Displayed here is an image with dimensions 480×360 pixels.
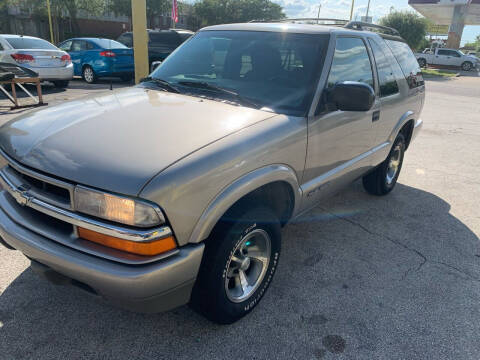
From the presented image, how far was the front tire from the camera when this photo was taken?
7.01 feet

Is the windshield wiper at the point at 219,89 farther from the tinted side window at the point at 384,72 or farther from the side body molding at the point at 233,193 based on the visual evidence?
the tinted side window at the point at 384,72

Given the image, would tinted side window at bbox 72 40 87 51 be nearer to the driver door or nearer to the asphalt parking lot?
the asphalt parking lot

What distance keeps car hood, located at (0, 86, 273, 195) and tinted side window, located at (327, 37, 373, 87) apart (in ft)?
2.74

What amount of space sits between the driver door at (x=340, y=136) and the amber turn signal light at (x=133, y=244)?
1.26 m

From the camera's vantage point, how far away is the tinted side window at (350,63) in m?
3.01

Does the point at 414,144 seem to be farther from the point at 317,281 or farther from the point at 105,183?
the point at 105,183

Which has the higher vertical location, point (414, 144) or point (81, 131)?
point (81, 131)

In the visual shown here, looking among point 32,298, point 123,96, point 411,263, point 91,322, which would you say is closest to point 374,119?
point 411,263

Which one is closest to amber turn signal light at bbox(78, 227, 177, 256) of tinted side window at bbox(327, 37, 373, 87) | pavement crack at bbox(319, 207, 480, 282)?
tinted side window at bbox(327, 37, 373, 87)

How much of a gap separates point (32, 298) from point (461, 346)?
278 centimetres

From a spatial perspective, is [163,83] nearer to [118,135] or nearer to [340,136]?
[118,135]

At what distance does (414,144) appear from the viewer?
734 centimetres

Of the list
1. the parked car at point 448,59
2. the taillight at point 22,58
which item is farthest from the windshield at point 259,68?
the parked car at point 448,59

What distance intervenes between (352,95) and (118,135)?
1533mm
